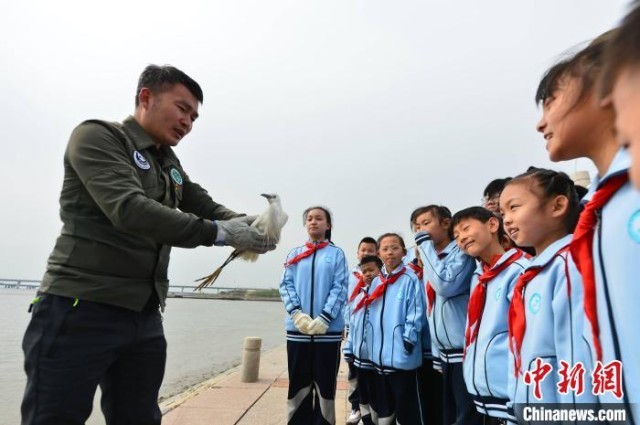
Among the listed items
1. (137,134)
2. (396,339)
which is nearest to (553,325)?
(137,134)

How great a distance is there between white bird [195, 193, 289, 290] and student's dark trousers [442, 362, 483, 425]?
62.2 inches

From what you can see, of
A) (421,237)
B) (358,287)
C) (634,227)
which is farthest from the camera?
(358,287)

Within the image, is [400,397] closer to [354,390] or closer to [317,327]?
[317,327]

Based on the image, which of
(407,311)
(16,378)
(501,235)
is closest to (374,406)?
(407,311)

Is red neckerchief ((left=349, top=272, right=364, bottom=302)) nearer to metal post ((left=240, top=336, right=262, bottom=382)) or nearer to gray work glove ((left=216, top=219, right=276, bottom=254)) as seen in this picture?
metal post ((left=240, top=336, right=262, bottom=382))

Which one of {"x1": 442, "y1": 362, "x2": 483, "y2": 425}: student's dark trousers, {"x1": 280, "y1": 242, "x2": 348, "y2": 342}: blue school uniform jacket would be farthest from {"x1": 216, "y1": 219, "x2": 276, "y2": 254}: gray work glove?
{"x1": 280, "y1": 242, "x2": 348, "y2": 342}: blue school uniform jacket

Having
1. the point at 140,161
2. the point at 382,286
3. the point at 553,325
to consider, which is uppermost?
the point at 140,161

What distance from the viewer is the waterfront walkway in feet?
13.4

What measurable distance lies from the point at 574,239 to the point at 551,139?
380mm

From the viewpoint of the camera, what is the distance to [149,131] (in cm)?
213

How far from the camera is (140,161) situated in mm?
1963

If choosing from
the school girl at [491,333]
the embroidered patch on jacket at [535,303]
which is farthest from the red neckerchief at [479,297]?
the embroidered patch on jacket at [535,303]

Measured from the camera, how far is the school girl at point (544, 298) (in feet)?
3.94

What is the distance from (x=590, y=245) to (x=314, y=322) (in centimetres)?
282
